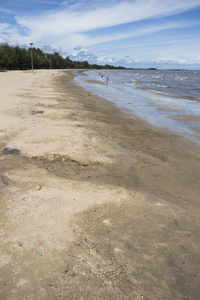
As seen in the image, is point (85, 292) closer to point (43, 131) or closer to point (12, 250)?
point (12, 250)

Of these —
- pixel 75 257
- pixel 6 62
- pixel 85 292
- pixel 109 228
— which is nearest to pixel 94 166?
pixel 109 228

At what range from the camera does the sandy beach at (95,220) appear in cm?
285

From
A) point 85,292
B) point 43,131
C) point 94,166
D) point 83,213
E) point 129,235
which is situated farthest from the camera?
point 43,131

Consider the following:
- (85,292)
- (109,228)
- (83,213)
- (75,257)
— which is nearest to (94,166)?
(83,213)

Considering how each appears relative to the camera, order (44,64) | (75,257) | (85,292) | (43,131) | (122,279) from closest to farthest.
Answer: (85,292), (122,279), (75,257), (43,131), (44,64)

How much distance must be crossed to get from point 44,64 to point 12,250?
361 feet

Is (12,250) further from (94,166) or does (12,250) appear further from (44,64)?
(44,64)

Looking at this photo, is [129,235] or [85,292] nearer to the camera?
[85,292]

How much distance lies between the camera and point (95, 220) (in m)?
4.03

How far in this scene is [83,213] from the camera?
13.7 ft

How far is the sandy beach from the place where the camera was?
112 inches

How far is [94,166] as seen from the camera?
6.30 metres

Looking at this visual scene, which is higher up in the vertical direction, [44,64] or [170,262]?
[44,64]

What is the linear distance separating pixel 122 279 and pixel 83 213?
1.51 meters
